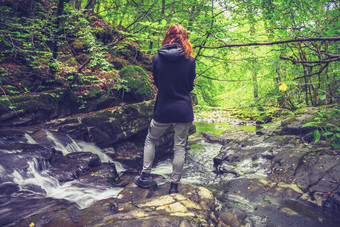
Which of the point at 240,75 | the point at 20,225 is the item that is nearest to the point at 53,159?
the point at 20,225

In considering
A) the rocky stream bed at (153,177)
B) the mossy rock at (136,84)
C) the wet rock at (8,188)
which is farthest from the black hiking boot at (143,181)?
the mossy rock at (136,84)

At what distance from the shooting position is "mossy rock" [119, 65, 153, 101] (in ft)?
25.7

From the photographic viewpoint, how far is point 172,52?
2.92 metres

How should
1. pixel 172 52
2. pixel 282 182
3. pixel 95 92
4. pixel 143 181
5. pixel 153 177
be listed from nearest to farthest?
pixel 172 52 < pixel 143 181 < pixel 282 182 < pixel 153 177 < pixel 95 92

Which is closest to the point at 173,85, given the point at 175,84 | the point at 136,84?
the point at 175,84

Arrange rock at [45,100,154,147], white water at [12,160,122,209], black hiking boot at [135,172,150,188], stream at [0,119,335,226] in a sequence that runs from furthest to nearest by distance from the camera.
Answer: rock at [45,100,154,147] < white water at [12,160,122,209] < stream at [0,119,335,226] < black hiking boot at [135,172,150,188]

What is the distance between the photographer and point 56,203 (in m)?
3.76

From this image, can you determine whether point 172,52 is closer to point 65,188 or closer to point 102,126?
point 65,188

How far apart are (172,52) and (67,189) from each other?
12.5ft

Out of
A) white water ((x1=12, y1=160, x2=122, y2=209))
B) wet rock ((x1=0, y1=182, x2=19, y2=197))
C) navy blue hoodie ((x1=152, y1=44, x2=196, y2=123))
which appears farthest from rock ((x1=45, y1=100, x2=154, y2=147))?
navy blue hoodie ((x1=152, y1=44, x2=196, y2=123))

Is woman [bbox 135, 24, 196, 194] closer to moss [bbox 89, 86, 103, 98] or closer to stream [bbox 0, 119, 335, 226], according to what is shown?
stream [bbox 0, 119, 335, 226]

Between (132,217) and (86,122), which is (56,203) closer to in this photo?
(132,217)

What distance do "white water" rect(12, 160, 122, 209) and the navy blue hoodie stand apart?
2.48 m

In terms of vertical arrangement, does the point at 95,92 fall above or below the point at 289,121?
above
